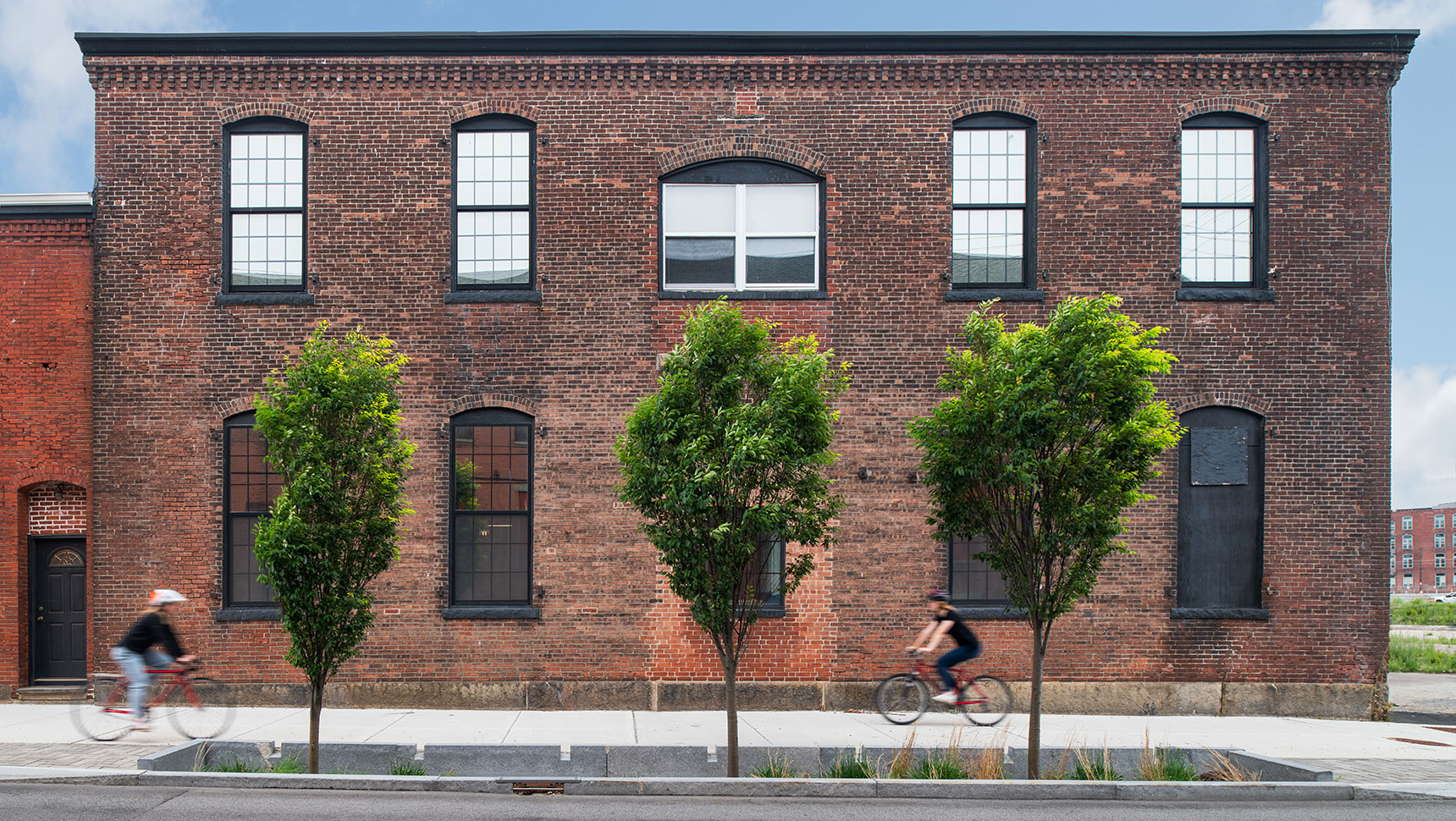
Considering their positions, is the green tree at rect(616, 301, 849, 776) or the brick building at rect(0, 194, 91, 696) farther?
the brick building at rect(0, 194, 91, 696)

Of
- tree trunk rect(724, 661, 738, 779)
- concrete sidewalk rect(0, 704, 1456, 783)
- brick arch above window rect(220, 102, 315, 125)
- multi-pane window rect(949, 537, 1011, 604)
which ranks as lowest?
concrete sidewalk rect(0, 704, 1456, 783)

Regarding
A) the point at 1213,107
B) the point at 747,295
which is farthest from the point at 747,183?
the point at 1213,107

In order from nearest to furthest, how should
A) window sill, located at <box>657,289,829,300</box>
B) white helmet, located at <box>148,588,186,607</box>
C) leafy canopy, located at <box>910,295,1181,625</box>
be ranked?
leafy canopy, located at <box>910,295,1181,625</box>, white helmet, located at <box>148,588,186,607</box>, window sill, located at <box>657,289,829,300</box>

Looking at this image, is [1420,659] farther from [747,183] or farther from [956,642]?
[747,183]

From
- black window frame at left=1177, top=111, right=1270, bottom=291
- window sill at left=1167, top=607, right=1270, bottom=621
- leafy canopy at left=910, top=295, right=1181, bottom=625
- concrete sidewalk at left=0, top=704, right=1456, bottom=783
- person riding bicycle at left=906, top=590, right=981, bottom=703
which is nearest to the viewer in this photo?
leafy canopy at left=910, top=295, right=1181, bottom=625

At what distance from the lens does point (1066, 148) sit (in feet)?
43.3

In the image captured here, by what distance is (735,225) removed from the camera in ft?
43.5

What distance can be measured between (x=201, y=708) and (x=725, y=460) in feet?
26.5

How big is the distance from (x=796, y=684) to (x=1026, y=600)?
4456mm

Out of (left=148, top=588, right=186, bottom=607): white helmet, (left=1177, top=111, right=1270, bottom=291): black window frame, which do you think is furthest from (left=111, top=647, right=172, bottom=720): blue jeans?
(left=1177, top=111, right=1270, bottom=291): black window frame

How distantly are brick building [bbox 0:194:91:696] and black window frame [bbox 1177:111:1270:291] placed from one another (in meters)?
16.7

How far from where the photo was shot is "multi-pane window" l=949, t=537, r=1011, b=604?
1298 centimetres

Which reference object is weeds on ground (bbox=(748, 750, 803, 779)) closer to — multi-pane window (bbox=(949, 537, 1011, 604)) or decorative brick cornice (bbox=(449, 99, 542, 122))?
multi-pane window (bbox=(949, 537, 1011, 604))

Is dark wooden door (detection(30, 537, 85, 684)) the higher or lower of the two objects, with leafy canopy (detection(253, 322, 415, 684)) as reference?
lower
